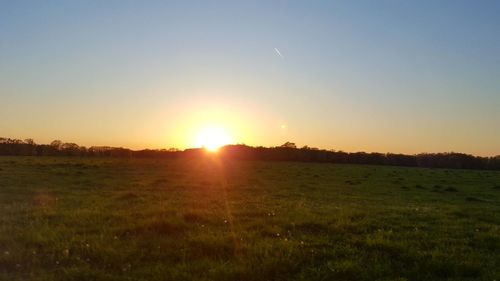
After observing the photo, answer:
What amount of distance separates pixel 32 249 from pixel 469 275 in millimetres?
9593

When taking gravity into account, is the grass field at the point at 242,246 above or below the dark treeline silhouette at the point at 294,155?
below

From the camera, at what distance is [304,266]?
1046 cm

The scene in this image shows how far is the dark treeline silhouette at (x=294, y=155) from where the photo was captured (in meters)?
137

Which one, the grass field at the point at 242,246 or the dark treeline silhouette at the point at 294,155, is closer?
the grass field at the point at 242,246

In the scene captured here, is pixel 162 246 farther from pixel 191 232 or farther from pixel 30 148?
pixel 30 148

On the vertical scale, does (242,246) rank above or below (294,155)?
below

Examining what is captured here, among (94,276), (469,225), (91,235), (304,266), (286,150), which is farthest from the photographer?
(286,150)

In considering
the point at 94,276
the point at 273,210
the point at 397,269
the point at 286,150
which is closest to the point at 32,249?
the point at 94,276

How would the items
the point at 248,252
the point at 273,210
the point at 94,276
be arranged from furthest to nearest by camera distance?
the point at 273,210 → the point at 248,252 → the point at 94,276

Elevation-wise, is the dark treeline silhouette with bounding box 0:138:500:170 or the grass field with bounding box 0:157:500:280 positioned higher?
the dark treeline silhouette with bounding box 0:138:500:170

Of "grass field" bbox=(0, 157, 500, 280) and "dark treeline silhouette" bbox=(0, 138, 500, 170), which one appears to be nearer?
"grass field" bbox=(0, 157, 500, 280)

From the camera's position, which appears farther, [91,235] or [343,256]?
[91,235]

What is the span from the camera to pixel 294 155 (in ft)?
453

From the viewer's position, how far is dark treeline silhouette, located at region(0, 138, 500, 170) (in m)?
137
